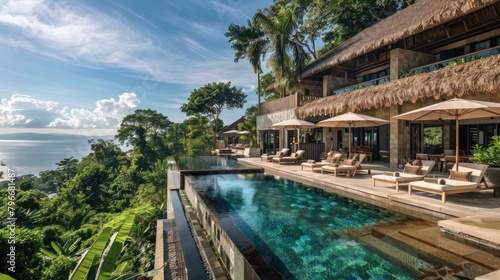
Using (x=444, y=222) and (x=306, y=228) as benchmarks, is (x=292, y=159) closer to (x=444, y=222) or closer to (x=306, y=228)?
(x=306, y=228)

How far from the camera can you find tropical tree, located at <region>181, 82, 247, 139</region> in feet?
128

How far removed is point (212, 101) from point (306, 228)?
3617 centimetres

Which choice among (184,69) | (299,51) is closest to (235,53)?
(184,69)

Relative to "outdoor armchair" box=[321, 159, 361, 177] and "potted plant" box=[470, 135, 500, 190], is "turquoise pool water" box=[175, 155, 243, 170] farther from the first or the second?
"potted plant" box=[470, 135, 500, 190]

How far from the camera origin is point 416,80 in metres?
9.73

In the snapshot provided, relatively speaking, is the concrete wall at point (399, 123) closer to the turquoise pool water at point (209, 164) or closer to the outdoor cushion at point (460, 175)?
the outdoor cushion at point (460, 175)

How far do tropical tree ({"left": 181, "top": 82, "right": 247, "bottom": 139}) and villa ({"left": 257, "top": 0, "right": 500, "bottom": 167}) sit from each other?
2237cm

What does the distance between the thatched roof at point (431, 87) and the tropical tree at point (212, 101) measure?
2801 centimetres

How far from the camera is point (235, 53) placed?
92.1ft

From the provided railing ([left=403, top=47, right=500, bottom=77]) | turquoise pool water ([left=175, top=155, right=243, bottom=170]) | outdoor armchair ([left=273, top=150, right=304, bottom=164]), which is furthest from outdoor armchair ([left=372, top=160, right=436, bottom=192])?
turquoise pool water ([left=175, top=155, right=243, bottom=170])

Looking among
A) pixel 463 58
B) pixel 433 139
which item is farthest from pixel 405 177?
pixel 433 139

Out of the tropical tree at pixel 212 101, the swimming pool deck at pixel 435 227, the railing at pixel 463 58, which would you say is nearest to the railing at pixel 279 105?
the railing at pixel 463 58

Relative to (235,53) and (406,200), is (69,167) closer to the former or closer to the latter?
(235,53)

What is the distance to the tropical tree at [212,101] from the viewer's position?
39.0 meters
